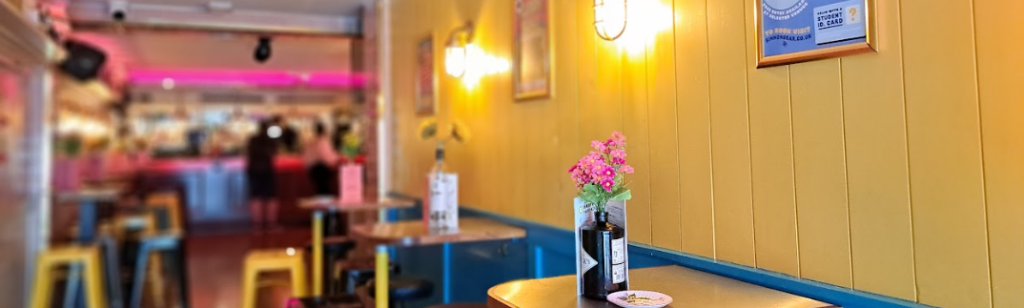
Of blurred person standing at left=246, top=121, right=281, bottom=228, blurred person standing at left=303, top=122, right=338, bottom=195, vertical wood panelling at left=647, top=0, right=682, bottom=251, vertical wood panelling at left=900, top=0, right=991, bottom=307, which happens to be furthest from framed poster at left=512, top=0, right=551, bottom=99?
blurred person standing at left=246, top=121, right=281, bottom=228

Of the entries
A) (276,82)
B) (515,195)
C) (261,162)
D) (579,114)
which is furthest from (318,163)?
(579,114)

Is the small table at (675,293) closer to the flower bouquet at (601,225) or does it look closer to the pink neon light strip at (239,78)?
the flower bouquet at (601,225)

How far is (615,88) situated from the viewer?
2.09m

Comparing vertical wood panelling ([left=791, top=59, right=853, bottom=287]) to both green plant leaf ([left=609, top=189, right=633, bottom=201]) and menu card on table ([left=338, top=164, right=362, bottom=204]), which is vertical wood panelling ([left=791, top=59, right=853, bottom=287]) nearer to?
green plant leaf ([left=609, top=189, right=633, bottom=201])

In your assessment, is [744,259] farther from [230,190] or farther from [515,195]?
[230,190]

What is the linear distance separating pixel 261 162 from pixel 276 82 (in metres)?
1.91

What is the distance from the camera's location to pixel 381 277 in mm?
2277

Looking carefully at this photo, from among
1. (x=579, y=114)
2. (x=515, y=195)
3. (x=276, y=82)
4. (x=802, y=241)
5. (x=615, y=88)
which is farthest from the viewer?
(x=276, y=82)

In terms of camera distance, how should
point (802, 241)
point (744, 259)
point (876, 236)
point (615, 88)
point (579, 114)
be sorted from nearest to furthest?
1. point (876, 236)
2. point (802, 241)
3. point (744, 259)
4. point (615, 88)
5. point (579, 114)

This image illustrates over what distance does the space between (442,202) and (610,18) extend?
3.54ft

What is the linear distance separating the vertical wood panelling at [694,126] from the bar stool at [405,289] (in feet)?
4.29

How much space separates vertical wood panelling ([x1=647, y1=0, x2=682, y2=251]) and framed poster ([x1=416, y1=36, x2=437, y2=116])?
199 centimetres

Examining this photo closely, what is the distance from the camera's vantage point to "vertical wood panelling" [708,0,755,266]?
5.31 ft

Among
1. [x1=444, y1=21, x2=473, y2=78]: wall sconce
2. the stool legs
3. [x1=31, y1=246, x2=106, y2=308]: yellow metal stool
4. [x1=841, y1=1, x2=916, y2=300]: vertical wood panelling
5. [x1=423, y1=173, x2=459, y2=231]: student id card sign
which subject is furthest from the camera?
[x1=31, y1=246, x2=106, y2=308]: yellow metal stool
